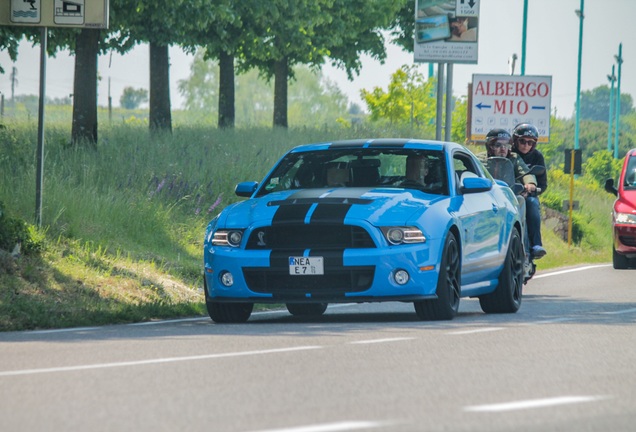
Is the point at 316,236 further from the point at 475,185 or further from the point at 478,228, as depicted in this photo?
the point at 478,228

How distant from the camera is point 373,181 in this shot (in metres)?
14.2

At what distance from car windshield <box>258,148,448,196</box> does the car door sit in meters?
0.32

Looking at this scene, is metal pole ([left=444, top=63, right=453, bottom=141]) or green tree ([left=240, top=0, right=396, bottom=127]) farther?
green tree ([left=240, top=0, right=396, bottom=127])

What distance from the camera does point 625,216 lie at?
27.7 meters

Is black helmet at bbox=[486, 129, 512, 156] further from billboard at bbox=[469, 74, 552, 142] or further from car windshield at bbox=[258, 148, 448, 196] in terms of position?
billboard at bbox=[469, 74, 552, 142]

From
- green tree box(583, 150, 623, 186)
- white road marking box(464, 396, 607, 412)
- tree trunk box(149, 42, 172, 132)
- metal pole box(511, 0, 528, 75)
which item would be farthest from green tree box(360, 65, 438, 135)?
white road marking box(464, 396, 607, 412)

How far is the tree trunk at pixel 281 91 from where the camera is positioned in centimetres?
4910

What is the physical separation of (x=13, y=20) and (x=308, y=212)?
589cm

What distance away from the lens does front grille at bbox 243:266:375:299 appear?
13039mm

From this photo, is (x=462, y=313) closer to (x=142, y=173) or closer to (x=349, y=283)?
(x=349, y=283)

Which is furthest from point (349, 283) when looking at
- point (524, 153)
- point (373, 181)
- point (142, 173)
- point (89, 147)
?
point (89, 147)

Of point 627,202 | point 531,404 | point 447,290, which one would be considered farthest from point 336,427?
point 627,202

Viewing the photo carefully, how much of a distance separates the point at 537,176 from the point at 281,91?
30.8 metres

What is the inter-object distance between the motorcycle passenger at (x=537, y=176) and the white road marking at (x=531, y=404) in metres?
9.71
